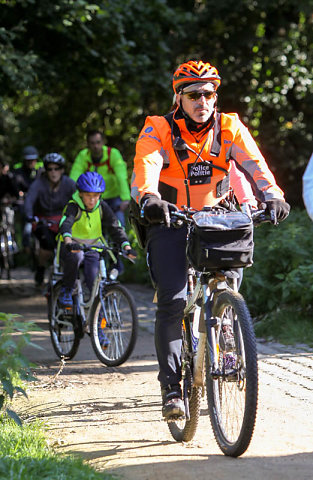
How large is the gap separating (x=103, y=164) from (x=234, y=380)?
22.1ft

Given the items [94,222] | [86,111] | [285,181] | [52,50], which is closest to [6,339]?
[94,222]

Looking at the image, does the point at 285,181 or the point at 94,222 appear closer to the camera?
the point at 94,222

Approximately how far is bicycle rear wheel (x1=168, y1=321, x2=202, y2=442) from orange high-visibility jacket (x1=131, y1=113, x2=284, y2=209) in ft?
2.37

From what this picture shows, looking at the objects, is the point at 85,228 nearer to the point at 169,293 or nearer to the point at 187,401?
the point at 169,293

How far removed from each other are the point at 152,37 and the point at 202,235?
9.62 m

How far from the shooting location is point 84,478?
3840mm

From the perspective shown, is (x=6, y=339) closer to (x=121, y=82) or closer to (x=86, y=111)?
(x=121, y=82)

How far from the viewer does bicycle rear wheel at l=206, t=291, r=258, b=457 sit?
3.89 metres

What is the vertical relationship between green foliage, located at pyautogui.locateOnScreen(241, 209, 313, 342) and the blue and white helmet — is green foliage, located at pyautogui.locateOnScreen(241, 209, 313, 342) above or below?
below

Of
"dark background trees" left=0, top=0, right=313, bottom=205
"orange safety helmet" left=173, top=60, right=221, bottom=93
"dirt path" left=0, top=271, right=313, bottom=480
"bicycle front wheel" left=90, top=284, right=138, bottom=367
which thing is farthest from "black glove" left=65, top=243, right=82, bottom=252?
"dark background trees" left=0, top=0, right=313, bottom=205

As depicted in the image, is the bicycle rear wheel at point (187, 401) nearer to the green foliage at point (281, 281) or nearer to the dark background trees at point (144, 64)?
the green foliage at point (281, 281)

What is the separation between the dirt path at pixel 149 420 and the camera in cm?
414

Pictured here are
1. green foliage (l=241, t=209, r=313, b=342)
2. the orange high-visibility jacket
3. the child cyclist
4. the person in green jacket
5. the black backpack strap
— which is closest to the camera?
the orange high-visibility jacket

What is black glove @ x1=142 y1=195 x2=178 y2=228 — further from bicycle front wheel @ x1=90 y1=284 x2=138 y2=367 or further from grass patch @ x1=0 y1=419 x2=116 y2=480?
bicycle front wheel @ x1=90 y1=284 x2=138 y2=367
